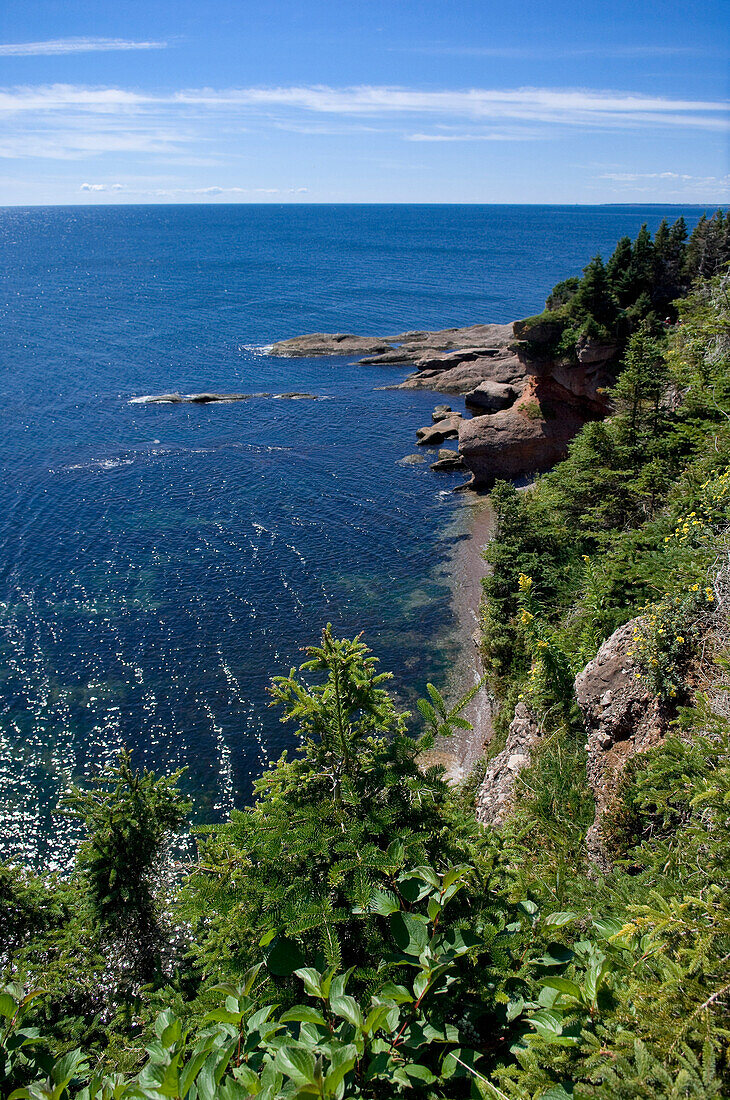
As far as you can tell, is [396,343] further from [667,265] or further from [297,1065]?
[297,1065]

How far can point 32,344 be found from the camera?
82062 millimetres

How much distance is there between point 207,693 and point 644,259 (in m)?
33.6

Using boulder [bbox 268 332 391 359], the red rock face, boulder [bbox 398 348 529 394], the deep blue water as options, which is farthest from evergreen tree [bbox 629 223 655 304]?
boulder [bbox 268 332 391 359]

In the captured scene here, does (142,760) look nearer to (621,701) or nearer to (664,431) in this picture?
(621,701)

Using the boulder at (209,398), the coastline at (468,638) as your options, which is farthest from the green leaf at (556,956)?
the boulder at (209,398)

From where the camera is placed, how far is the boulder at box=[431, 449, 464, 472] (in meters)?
46.4

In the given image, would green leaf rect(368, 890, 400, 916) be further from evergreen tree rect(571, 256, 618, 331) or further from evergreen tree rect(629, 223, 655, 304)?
evergreen tree rect(629, 223, 655, 304)

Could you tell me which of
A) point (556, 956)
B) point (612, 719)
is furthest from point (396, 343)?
point (556, 956)

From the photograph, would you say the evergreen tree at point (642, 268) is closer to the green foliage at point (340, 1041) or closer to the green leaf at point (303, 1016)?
the green foliage at point (340, 1041)

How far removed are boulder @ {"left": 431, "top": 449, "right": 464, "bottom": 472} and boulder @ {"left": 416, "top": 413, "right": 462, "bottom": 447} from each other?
3830 millimetres

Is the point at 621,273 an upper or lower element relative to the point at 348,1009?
upper

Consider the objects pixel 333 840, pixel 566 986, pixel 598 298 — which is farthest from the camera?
pixel 598 298

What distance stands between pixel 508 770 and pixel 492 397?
135 ft

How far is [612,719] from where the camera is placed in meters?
10.6
